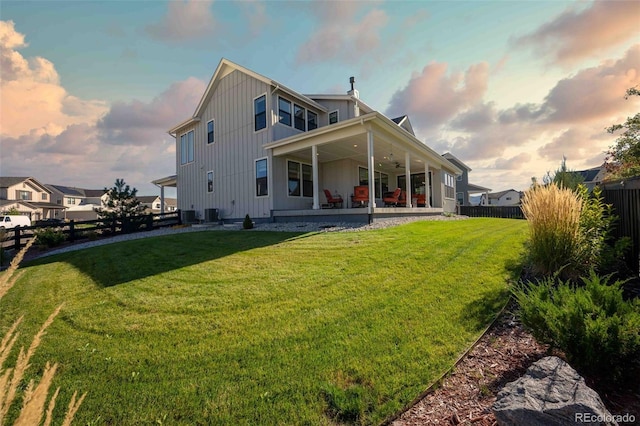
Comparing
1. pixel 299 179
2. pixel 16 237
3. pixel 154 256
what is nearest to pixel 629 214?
pixel 154 256

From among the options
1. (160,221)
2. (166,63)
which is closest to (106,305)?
(166,63)

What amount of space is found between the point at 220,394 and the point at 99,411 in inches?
34.7

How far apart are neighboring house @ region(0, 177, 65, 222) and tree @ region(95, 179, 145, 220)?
28680 millimetres

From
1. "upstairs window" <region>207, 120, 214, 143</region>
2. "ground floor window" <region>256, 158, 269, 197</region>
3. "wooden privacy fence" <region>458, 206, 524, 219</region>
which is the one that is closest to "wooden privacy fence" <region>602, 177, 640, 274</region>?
"ground floor window" <region>256, 158, 269, 197</region>

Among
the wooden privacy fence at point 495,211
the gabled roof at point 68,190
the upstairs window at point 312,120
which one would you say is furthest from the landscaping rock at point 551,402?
the gabled roof at point 68,190

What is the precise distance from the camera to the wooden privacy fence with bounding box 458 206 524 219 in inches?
750

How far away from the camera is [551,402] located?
6.23ft

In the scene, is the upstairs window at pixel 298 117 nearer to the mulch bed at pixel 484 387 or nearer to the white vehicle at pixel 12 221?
the mulch bed at pixel 484 387

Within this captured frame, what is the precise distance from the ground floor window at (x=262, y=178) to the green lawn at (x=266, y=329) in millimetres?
7076

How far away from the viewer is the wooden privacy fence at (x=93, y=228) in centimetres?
1103

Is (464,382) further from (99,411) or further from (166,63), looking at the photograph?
(166,63)

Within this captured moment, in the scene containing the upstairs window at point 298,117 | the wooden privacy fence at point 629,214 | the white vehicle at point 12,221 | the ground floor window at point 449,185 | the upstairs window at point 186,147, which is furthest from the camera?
the white vehicle at point 12,221

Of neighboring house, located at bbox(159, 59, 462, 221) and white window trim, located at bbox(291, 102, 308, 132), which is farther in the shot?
white window trim, located at bbox(291, 102, 308, 132)

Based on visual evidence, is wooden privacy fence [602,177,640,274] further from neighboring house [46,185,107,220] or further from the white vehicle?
neighboring house [46,185,107,220]
